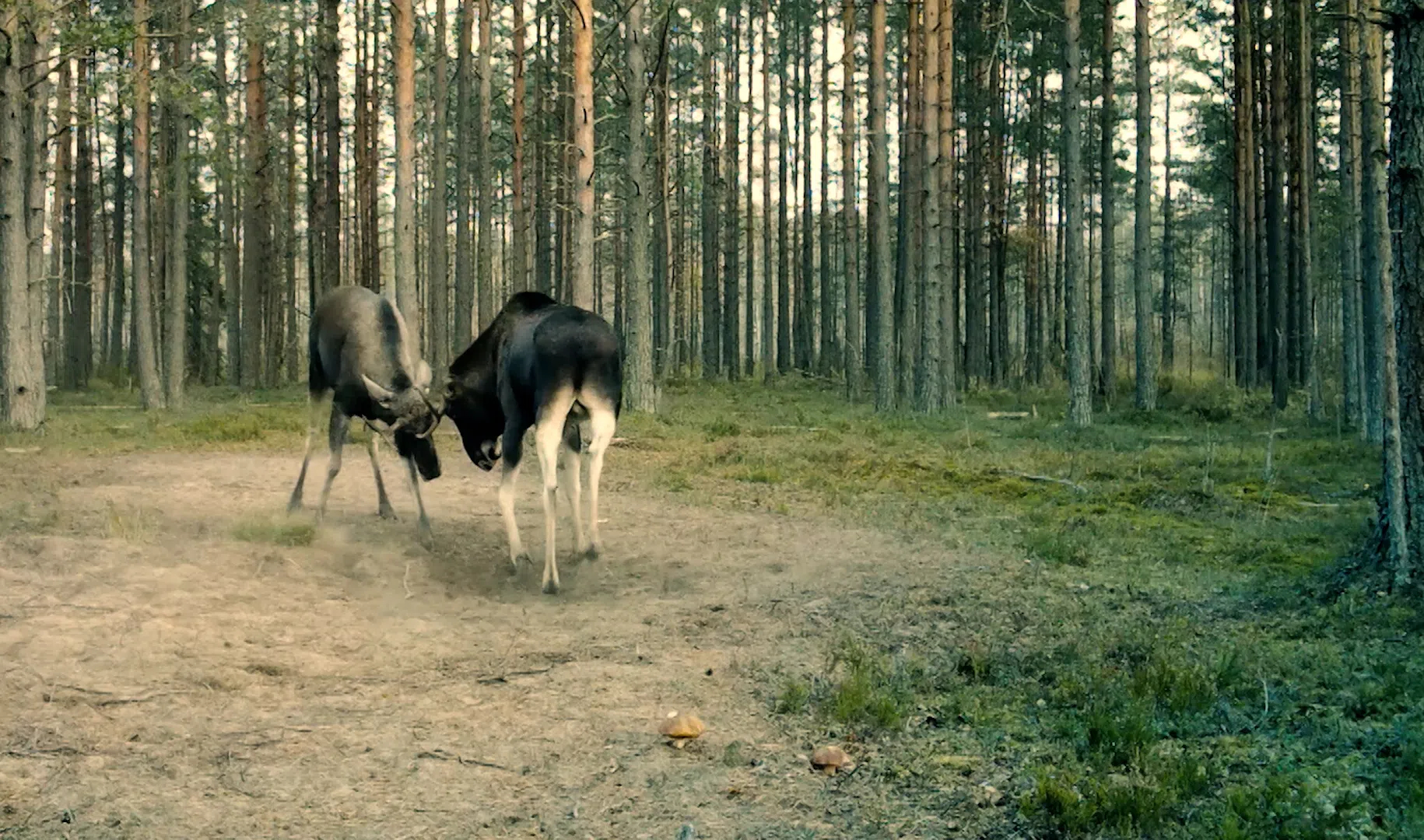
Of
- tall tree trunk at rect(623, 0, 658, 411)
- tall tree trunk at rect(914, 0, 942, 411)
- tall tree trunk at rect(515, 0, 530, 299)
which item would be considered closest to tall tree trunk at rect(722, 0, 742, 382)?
tall tree trunk at rect(515, 0, 530, 299)

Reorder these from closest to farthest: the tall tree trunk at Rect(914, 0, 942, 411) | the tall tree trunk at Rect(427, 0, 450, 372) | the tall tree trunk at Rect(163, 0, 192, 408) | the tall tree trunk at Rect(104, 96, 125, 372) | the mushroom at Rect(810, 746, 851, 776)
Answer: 1. the mushroom at Rect(810, 746, 851, 776)
2. the tall tree trunk at Rect(914, 0, 942, 411)
3. the tall tree trunk at Rect(163, 0, 192, 408)
4. the tall tree trunk at Rect(427, 0, 450, 372)
5. the tall tree trunk at Rect(104, 96, 125, 372)

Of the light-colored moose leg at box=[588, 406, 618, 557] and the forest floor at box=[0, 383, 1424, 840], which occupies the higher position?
the light-colored moose leg at box=[588, 406, 618, 557]

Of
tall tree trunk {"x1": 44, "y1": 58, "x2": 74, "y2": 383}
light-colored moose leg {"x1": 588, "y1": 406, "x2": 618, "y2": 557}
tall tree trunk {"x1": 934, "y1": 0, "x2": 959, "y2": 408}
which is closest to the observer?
light-colored moose leg {"x1": 588, "y1": 406, "x2": 618, "y2": 557}

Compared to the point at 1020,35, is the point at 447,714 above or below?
below

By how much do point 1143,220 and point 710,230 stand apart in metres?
21.5

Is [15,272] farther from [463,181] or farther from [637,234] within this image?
[463,181]

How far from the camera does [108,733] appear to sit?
4.73 m

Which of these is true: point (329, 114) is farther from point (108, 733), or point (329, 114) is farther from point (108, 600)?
point (108, 733)

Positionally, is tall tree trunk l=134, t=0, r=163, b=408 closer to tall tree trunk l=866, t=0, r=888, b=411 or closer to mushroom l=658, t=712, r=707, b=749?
tall tree trunk l=866, t=0, r=888, b=411

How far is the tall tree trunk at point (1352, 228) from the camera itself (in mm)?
18438

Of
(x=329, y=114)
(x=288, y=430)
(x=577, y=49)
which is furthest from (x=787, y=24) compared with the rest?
(x=288, y=430)

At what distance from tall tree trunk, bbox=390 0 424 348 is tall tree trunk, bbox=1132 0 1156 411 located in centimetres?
1458

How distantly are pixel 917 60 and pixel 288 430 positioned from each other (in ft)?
53.5

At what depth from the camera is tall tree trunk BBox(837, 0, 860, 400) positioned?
25.7 m
